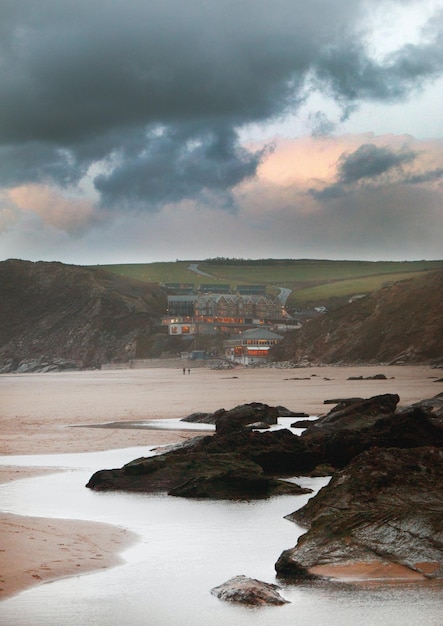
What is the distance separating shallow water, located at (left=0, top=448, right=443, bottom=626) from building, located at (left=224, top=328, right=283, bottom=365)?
441 ft

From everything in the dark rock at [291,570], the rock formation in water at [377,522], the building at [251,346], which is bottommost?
the building at [251,346]

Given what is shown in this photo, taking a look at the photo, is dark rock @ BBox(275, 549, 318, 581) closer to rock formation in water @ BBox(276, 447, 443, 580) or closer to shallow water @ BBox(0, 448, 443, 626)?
rock formation in water @ BBox(276, 447, 443, 580)

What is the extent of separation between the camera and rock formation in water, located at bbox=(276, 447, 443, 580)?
997 cm

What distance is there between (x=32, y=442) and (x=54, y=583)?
17591 millimetres

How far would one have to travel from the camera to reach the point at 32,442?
87.2 ft

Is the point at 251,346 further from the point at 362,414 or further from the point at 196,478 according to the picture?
the point at 196,478

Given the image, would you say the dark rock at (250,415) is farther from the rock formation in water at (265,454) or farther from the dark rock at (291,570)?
the dark rock at (291,570)

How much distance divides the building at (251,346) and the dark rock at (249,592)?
139734 mm

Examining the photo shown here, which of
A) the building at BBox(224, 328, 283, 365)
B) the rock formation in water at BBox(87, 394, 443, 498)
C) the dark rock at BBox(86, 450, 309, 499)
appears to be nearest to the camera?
the dark rock at BBox(86, 450, 309, 499)

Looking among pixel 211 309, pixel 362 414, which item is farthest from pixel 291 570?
pixel 211 309

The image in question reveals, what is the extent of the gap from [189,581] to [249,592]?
1164mm

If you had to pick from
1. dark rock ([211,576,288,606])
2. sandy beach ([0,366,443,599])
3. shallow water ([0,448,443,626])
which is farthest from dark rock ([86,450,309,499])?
dark rock ([211,576,288,606])

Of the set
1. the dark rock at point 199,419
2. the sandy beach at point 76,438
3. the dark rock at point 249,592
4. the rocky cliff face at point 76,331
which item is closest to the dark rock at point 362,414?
the sandy beach at point 76,438

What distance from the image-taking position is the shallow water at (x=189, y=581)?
27.6 ft
